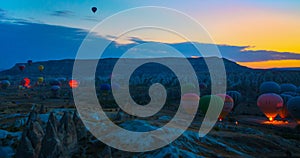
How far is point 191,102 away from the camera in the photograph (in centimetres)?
5112

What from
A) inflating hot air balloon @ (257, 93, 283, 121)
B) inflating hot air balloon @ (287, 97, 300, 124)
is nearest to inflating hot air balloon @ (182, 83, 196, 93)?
inflating hot air balloon @ (257, 93, 283, 121)

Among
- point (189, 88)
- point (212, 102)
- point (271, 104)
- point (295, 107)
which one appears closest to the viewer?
point (295, 107)

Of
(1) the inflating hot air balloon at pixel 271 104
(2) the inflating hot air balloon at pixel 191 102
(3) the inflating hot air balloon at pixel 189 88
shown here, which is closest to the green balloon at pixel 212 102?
(2) the inflating hot air balloon at pixel 191 102

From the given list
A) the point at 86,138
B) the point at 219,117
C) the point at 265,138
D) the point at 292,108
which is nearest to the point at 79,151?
the point at 86,138

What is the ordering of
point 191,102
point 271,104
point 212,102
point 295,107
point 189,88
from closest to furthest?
point 295,107
point 212,102
point 191,102
point 271,104
point 189,88

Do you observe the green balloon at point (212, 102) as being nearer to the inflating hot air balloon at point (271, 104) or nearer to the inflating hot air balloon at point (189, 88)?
the inflating hot air balloon at point (271, 104)

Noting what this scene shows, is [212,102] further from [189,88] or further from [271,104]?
[189,88]

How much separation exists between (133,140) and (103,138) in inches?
123

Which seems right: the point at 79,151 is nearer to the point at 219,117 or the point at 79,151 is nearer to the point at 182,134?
the point at 182,134

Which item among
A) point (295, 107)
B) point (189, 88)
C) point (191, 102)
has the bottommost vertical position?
point (295, 107)

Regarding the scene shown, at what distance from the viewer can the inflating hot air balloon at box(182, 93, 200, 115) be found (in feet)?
167

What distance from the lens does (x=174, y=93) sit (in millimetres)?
91062

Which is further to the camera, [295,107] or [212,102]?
[212,102]

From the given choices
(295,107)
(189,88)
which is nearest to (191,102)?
(295,107)
